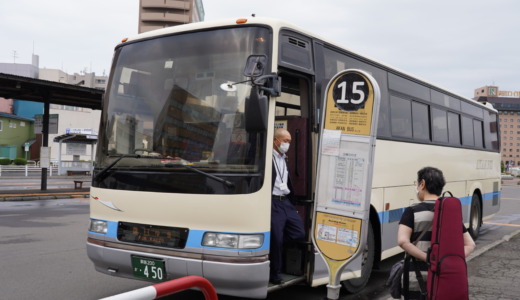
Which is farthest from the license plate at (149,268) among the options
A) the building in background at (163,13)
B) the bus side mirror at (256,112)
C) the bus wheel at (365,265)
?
the building in background at (163,13)

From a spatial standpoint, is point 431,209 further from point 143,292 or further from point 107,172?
point 107,172

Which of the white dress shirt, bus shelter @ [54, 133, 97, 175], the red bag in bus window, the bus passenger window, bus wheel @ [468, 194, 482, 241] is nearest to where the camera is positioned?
the red bag in bus window

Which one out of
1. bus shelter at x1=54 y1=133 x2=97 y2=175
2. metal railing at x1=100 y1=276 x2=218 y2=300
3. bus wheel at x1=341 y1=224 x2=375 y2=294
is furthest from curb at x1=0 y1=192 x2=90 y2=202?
metal railing at x1=100 y1=276 x2=218 y2=300

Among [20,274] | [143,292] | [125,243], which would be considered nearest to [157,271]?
[125,243]

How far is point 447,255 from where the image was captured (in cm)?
322

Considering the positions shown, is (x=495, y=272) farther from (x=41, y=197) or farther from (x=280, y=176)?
(x=41, y=197)

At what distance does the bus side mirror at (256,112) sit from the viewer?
4.49 metres

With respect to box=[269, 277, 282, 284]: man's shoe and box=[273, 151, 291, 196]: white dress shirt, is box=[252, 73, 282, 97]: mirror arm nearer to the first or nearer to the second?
box=[273, 151, 291, 196]: white dress shirt

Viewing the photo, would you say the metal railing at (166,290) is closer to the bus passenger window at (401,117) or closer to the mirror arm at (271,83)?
the mirror arm at (271,83)

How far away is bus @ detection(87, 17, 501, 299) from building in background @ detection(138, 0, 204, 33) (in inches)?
4022

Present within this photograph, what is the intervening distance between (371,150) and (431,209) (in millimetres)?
1261

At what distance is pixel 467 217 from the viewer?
1027cm

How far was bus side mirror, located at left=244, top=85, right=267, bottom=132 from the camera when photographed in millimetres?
4488

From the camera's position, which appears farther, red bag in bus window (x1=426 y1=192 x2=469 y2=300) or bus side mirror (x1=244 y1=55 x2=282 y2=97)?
bus side mirror (x1=244 y1=55 x2=282 y2=97)
